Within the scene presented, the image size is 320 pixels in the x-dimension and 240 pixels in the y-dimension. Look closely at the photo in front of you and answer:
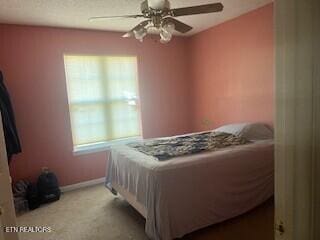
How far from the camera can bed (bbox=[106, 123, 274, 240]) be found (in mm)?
2104

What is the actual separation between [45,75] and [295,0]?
352cm

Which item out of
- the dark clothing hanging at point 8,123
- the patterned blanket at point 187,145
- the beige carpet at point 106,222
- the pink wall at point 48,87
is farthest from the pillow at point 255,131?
the dark clothing hanging at point 8,123

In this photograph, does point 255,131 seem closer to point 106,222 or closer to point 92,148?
point 106,222

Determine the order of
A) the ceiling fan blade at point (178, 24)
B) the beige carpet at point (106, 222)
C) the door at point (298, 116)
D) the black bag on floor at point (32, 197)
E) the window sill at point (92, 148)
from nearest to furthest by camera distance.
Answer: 1. the door at point (298, 116)
2. the ceiling fan blade at point (178, 24)
3. the beige carpet at point (106, 222)
4. the black bag on floor at point (32, 197)
5. the window sill at point (92, 148)

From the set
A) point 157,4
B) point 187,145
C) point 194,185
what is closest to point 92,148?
point 187,145

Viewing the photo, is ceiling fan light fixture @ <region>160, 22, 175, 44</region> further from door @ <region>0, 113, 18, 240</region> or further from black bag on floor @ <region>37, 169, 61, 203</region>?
black bag on floor @ <region>37, 169, 61, 203</region>

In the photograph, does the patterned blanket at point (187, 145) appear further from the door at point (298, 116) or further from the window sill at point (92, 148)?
the door at point (298, 116)

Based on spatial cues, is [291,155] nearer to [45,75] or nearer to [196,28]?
[45,75]

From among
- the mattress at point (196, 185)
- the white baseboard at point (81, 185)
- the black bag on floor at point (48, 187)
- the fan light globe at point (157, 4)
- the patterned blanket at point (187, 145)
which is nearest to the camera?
the fan light globe at point (157, 4)

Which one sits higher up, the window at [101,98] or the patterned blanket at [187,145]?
the window at [101,98]

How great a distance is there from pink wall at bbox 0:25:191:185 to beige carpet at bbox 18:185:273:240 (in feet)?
2.04

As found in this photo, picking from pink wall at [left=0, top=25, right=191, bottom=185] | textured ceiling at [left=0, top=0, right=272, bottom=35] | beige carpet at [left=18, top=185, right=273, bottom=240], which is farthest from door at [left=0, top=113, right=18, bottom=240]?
pink wall at [left=0, top=25, right=191, bottom=185]

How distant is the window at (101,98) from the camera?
3.77 meters

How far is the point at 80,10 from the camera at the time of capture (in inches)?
111
